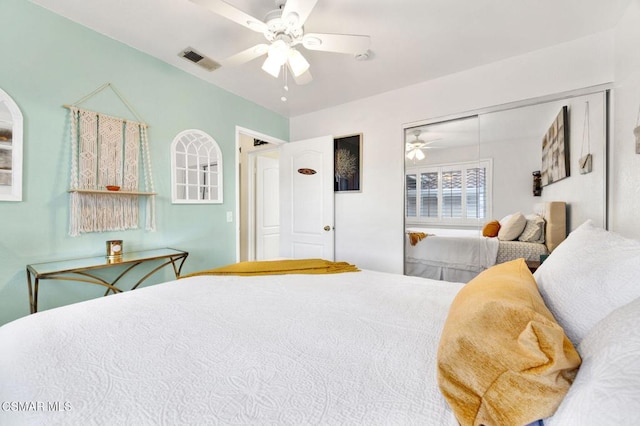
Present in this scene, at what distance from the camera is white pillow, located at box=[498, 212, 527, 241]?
231 centimetres

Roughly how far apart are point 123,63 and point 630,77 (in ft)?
11.7

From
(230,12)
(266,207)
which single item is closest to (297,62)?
(230,12)

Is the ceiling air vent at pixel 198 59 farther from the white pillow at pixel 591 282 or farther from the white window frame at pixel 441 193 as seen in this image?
the white pillow at pixel 591 282

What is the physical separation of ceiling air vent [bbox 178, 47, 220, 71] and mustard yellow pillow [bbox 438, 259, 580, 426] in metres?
2.57

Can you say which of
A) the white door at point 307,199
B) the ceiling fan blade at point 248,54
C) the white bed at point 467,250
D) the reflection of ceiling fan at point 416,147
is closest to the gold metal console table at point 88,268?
the white door at point 307,199

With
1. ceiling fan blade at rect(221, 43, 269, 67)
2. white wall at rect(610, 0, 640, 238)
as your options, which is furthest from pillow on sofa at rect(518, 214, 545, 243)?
ceiling fan blade at rect(221, 43, 269, 67)

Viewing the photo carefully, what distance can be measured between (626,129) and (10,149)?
3922 millimetres

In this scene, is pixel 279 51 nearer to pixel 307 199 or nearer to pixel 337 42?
pixel 337 42

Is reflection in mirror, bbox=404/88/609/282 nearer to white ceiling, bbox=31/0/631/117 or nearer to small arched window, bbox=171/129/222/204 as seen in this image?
white ceiling, bbox=31/0/631/117

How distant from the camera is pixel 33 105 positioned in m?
1.81

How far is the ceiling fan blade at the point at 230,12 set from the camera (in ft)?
4.50

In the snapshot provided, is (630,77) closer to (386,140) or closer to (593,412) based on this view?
(386,140)

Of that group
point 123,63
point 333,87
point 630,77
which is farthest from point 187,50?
point 630,77

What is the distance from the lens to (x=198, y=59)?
2.31 m
